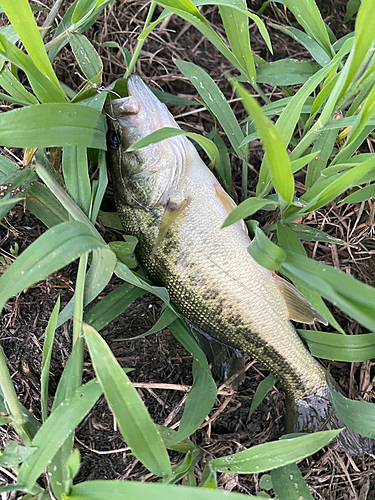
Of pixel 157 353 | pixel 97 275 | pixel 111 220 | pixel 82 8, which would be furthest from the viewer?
pixel 157 353

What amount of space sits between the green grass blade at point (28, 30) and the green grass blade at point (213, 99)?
0.62 metres

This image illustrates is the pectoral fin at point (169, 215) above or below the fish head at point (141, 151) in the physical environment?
below

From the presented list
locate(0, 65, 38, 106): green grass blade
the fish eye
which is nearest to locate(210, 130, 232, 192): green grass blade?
the fish eye

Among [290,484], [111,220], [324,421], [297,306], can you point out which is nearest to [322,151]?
[297,306]

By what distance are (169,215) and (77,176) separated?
44cm

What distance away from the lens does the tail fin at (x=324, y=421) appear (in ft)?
5.77

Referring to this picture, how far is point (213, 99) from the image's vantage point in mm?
1775

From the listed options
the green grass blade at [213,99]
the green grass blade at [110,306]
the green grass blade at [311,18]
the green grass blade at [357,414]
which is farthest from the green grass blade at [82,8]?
the green grass blade at [357,414]

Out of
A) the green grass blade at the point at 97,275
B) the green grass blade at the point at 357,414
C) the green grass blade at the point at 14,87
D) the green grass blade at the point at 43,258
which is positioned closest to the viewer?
the green grass blade at the point at 43,258

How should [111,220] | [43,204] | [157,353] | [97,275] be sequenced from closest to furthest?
[97,275] → [43,204] → [111,220] → [157,353]

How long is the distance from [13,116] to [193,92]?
3.72ft

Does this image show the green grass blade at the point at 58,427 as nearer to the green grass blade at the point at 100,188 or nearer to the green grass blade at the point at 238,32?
the green grass blade at the point at 100,188

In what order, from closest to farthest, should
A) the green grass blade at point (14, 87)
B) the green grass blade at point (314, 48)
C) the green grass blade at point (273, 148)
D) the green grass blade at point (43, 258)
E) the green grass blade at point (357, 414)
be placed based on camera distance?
the green grass blade at point (273, 148), the green grass blade at point (43, 258), the green grass blade at point (14, 87), the green grass blade at point (357, 414), the green grass blade at point (314, 48)

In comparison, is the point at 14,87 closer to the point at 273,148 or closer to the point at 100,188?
the point at 100,188
